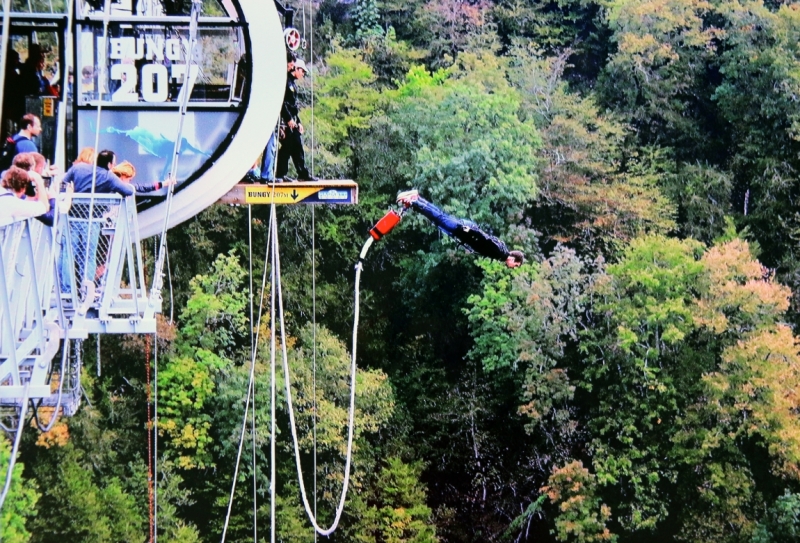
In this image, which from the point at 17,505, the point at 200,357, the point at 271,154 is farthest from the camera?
the point at 200,357

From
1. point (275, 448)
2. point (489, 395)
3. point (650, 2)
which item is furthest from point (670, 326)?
point (275, 448)

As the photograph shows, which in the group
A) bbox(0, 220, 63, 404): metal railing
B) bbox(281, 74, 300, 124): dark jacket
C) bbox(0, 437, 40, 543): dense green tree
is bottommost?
bbox(0, 437, 40, 543): dense green tree

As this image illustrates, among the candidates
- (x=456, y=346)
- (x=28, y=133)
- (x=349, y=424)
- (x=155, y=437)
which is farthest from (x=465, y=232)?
(x=28, y=133)

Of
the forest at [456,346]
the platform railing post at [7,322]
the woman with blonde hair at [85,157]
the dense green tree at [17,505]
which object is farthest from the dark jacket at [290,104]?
the dense green tree at [17,505]

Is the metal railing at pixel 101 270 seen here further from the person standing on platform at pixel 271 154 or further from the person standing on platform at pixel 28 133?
the person standing on platform at pixel 271 154

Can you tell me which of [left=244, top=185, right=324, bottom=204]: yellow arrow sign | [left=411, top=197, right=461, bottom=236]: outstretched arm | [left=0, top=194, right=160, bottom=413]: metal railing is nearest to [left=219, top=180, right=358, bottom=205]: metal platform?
[left=244, top=185, right=324, bottom=204]: yellow arrow sign

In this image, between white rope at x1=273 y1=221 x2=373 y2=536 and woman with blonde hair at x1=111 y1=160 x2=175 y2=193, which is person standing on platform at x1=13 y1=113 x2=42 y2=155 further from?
white rope at x1=273 y1=221 x2=373 y2=536

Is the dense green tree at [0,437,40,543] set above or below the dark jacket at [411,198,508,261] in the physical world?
below

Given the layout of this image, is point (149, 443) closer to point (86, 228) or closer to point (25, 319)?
point (86, 228)
